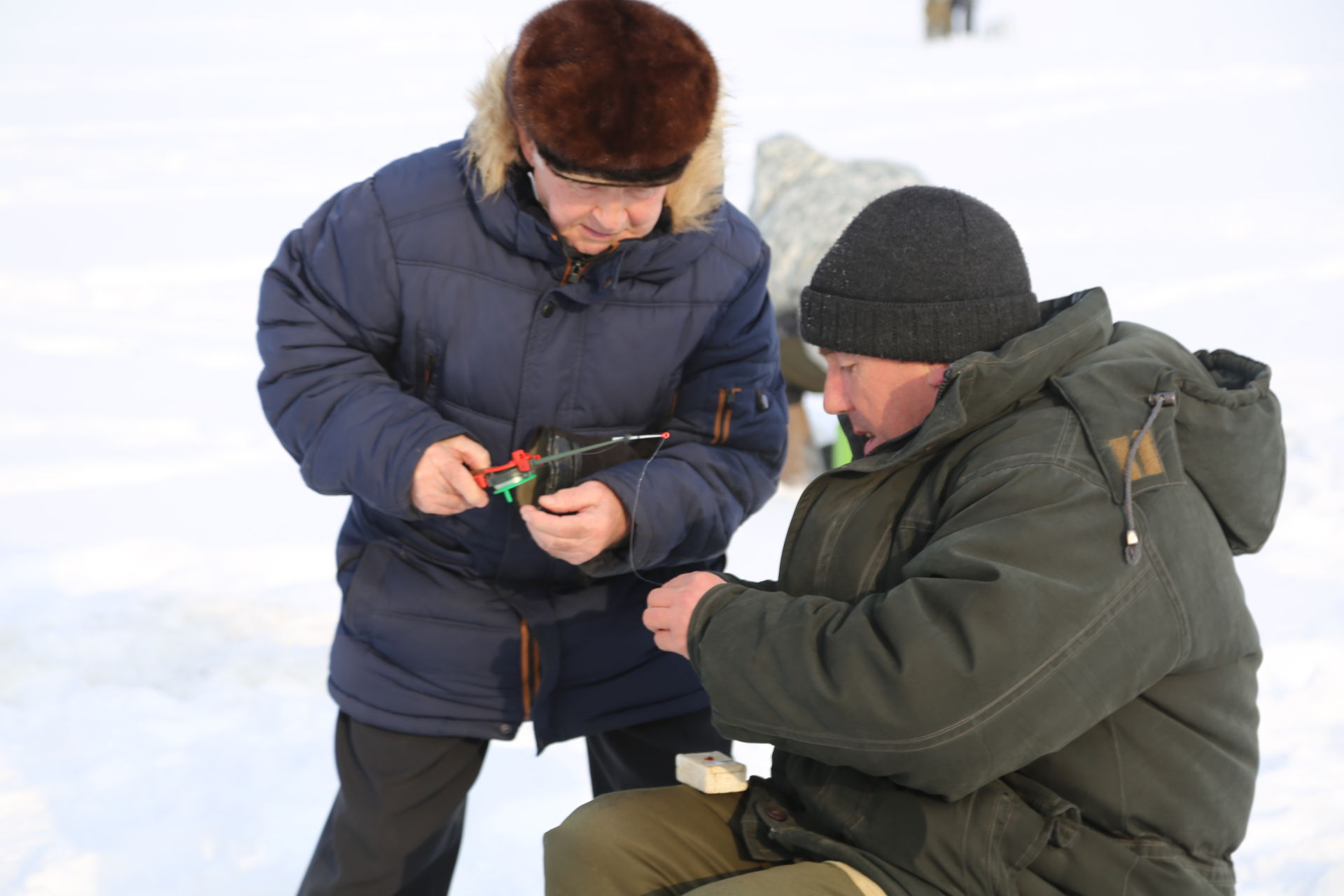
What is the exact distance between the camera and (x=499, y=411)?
221cm

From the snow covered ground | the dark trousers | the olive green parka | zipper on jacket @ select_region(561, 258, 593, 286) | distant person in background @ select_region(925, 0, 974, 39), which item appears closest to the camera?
the olive green parka

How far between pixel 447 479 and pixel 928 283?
2.85 feet

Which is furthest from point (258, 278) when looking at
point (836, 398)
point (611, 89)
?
point (836, 398)

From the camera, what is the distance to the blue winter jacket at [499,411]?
2.14 m

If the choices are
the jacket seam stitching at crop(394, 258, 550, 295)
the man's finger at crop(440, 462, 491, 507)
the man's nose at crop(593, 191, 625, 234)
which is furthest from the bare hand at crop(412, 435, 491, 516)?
the man's nose at crop(593, 191, 625, 234)

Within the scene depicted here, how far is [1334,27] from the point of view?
14.5m

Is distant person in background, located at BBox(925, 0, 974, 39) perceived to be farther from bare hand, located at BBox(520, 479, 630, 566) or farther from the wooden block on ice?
the wooden block on ice

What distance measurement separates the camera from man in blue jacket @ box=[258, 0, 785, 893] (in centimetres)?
208

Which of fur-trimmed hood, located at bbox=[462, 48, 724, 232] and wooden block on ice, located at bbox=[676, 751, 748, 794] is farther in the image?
fur-trimmed hood, located at bbox=[462, 48, 724, 232]

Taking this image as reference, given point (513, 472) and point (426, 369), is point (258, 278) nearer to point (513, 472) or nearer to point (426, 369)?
point (426, 369)

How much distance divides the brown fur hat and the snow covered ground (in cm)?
36

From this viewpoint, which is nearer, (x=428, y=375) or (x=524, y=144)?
(x=524, y=144)

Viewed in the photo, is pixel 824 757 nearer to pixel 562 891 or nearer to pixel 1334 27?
pixel 562 891

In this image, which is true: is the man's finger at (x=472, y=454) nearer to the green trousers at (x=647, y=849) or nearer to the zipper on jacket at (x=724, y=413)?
the zipper on jacket at (x=724, y=413)
